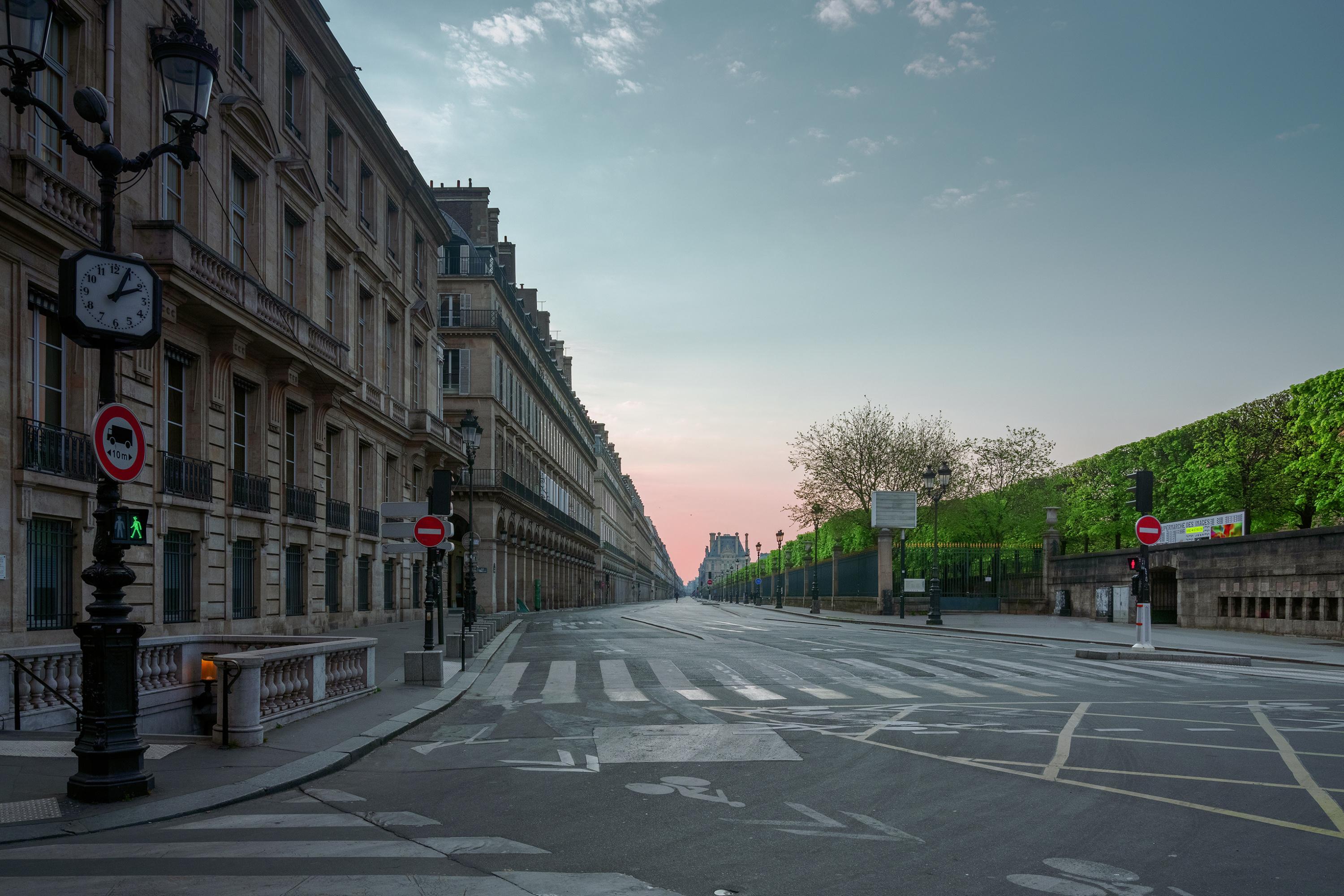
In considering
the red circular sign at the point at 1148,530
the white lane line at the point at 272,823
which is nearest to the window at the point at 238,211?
the white lane line at the point at 272,823

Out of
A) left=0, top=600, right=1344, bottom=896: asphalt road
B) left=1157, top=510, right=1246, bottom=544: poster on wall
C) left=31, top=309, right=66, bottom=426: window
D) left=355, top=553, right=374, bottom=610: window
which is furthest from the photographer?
left=1157, top=510, right=1246, bottom=544: poster on wall

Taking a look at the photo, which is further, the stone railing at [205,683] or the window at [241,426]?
the window at [241,426]

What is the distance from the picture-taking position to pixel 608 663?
1864 cm

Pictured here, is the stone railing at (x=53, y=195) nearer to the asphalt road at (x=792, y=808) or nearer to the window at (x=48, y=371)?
the window at (x=48, y=371)

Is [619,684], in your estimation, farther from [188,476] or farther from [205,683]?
[188,476]

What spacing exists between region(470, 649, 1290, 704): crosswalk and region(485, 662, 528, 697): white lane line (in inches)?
1.4

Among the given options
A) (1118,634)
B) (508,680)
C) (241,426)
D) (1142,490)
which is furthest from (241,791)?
(1118,634)

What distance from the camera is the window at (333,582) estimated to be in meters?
29.0

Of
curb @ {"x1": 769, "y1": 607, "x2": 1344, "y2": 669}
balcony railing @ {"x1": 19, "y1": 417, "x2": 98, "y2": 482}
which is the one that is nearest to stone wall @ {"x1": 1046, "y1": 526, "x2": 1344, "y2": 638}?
curb @ {"x1": 769, "y1": 607, "x2": 1344, "y2": 669}

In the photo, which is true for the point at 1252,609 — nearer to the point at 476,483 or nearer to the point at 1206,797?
the point at 1206,797

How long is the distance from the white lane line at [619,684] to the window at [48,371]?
376 inches

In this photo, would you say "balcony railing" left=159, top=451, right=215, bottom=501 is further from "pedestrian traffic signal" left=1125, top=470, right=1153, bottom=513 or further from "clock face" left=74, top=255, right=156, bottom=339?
"pedestrian traffic signal" left=1125, top=470, right=1153, bottom=513

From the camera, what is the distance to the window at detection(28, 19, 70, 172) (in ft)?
51.9

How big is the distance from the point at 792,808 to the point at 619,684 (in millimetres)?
8528
